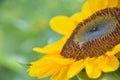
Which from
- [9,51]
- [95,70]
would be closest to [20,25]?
[9,51]

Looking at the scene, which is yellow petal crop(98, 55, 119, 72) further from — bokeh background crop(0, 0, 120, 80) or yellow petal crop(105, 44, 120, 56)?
bokeh background crop(0, 0, 120, 80)

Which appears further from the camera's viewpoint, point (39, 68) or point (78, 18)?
point (78, 18)

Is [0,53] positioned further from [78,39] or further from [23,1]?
[78,39]

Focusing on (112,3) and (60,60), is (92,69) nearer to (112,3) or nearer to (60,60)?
(60,60)

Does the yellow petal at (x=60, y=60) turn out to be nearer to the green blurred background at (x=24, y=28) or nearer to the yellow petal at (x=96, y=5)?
the yellow petal at (x=96, y=5)

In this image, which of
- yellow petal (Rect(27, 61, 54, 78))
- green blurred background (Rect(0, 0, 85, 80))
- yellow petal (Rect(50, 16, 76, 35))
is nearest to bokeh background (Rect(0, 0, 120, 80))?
green blurred background (Rect(0, 0, 85, 80))

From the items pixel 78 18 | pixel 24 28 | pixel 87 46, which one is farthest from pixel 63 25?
pixel 24 28

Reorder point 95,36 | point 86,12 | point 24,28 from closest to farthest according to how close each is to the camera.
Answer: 1. point 95,36
2. point 86,12
3. point 24,28
